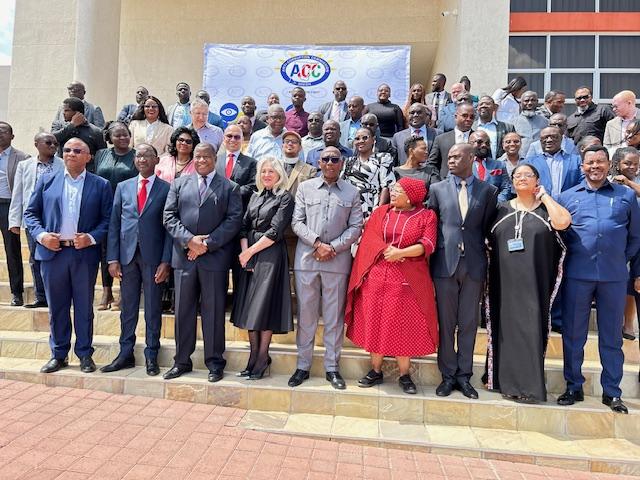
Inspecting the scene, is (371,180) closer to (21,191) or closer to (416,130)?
(416,130)

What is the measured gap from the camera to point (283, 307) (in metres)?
4.09

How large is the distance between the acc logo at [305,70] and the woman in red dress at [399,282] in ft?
23.6

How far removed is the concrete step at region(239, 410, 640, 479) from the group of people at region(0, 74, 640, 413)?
0.32 meters

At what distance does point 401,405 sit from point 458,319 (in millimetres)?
877

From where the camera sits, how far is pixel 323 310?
408 cm

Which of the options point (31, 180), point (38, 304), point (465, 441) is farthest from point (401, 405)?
point (31, 180)

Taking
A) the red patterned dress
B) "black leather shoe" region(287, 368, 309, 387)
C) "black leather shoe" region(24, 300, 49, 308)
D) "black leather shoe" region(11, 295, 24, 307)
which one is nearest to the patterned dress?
the red patterned dress

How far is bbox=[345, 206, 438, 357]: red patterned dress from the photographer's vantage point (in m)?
3.79

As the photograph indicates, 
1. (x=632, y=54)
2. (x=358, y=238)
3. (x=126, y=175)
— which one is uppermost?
(x=632, y=54)

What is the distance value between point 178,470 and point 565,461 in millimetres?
2709

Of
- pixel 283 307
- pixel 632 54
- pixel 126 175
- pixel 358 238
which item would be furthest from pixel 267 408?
pixel 632 54

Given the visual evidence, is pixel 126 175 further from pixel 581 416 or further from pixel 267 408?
pixel 581 416

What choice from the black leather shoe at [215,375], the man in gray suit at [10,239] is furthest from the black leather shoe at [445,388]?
the man in gray suit at [10,239]

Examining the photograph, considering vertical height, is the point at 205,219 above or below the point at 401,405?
above
